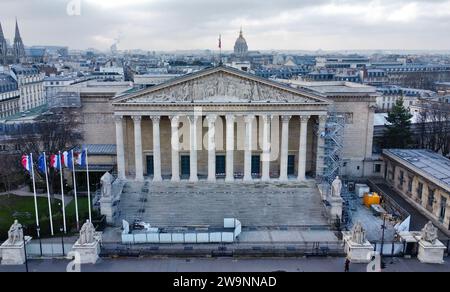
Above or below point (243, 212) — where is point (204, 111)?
above

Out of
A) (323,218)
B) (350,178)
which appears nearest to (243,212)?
(323,218)

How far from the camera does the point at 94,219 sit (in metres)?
37.6

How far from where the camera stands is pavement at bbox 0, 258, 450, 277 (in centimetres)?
2961

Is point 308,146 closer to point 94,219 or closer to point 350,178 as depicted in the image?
point 350,178

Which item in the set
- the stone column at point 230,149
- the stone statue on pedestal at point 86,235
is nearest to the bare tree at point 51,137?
the stone statue on pedestal at point 86,235

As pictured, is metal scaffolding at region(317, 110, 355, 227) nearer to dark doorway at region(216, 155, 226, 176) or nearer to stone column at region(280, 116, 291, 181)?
stone column at region(280, 116, 291, 181)

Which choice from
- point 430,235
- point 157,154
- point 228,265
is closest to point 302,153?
point 157,154

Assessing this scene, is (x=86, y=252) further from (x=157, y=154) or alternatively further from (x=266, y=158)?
(x=266, y=158)

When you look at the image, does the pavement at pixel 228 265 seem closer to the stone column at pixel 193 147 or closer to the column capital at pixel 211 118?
the stone column at pixel 193 147

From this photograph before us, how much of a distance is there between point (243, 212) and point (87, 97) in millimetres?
24176

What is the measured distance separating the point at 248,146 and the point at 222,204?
703cm

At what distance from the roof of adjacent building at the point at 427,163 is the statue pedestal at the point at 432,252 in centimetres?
785

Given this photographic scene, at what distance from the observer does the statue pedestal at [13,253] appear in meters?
30.5

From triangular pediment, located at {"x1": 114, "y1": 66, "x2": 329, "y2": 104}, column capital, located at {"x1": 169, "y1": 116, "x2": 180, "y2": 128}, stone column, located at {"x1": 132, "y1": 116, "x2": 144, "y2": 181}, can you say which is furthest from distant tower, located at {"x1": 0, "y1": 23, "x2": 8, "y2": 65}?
column capital, located at {"x1": 169, "y1": 116, "x2": 180, "y2": 128}
